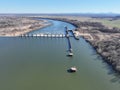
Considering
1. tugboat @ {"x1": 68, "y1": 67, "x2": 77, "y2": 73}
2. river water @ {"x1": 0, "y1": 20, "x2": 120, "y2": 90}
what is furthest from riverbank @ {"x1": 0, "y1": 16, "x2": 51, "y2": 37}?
tugboat @ {"x1": 68, "y1": 67, "x2": 77, "y2": 73}

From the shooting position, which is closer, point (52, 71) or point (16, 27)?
point (52, 71)

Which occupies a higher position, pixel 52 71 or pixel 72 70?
pixel 72 70

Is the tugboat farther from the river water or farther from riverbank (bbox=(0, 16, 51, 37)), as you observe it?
riverbank (bbox=(0, 16, 51, 37))

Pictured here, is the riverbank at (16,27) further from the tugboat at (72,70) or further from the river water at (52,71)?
the tugboat at (72,70)

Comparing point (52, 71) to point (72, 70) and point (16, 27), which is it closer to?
point (72, 70)

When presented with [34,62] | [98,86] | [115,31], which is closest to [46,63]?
[34,62]

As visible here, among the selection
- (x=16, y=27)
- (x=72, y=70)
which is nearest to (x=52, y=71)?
(x=72, y=70)

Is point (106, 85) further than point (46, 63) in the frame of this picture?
No

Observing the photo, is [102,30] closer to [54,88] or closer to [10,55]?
[10,55]
